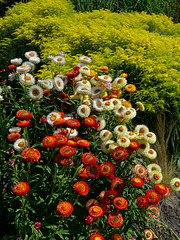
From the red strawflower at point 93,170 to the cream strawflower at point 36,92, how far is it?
0.70 metres

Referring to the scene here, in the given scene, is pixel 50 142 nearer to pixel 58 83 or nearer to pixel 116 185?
pixel 116 185

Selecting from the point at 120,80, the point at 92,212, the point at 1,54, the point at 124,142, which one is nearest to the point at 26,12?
the point at 1,54

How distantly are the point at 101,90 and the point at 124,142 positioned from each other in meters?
0.62

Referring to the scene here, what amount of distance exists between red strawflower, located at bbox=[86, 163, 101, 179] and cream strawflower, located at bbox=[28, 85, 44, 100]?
0.70 meters

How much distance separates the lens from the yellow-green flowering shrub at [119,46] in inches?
122

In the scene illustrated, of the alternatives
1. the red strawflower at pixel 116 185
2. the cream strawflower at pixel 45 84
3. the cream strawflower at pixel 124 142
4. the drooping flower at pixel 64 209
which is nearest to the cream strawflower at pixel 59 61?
the cream strawflower at pixel 45 84

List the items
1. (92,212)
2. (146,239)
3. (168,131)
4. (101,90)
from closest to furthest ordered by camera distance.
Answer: (92,212), (146,239), (101,90), (168,131)

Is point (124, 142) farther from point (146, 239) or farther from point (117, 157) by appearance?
point (146, 239)

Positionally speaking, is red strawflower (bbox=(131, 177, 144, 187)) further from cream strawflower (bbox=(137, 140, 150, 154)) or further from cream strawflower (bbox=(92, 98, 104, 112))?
cream strawflower (bbox=(92, 98, 104, 112))

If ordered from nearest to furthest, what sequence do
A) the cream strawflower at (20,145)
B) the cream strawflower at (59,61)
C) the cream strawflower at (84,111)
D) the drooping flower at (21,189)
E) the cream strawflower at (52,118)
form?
the drooping flower at (21,189)
the cream strawflower at (20,145)
the cream strawflower at (52,118)
the cream strawflower at (84,111)
the cream strawflower at (59,61)

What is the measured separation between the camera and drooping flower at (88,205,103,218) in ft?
4.57

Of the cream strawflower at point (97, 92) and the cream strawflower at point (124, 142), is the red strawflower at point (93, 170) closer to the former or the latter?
the cream strawflower at point (124, 142)

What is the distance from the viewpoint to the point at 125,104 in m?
2.23

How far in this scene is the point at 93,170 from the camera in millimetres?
1561
